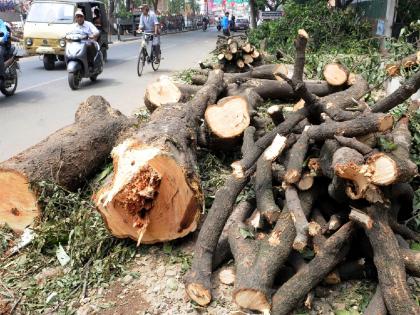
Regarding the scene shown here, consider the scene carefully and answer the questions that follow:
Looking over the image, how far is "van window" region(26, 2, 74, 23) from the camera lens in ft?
47.5

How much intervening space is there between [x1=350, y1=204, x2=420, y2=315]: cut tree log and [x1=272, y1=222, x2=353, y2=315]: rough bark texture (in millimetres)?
181

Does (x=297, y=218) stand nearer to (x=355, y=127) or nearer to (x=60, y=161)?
(x=355, y=127)

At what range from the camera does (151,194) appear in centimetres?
375

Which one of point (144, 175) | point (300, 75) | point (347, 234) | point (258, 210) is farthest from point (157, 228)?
point (300, 75)

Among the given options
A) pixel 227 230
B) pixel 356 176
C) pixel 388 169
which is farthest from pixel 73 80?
pixel 388 169

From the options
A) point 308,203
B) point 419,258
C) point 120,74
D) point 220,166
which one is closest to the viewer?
point 419,258

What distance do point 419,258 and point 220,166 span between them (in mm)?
2622

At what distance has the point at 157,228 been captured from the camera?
13.0 feet

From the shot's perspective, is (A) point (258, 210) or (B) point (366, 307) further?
(A) point (258, 210)

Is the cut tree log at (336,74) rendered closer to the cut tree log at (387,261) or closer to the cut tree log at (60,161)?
the cut tree log at (60,161)

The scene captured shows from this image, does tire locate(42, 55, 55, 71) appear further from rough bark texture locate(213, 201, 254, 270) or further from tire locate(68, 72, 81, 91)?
rough bark texture locate(213, 201, 254, 270)

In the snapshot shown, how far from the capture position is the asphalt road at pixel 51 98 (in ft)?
25.1

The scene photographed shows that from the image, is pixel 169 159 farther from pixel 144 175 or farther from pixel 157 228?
pixel 157 228

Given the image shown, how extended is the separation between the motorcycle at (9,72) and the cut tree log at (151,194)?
668 centimetres
